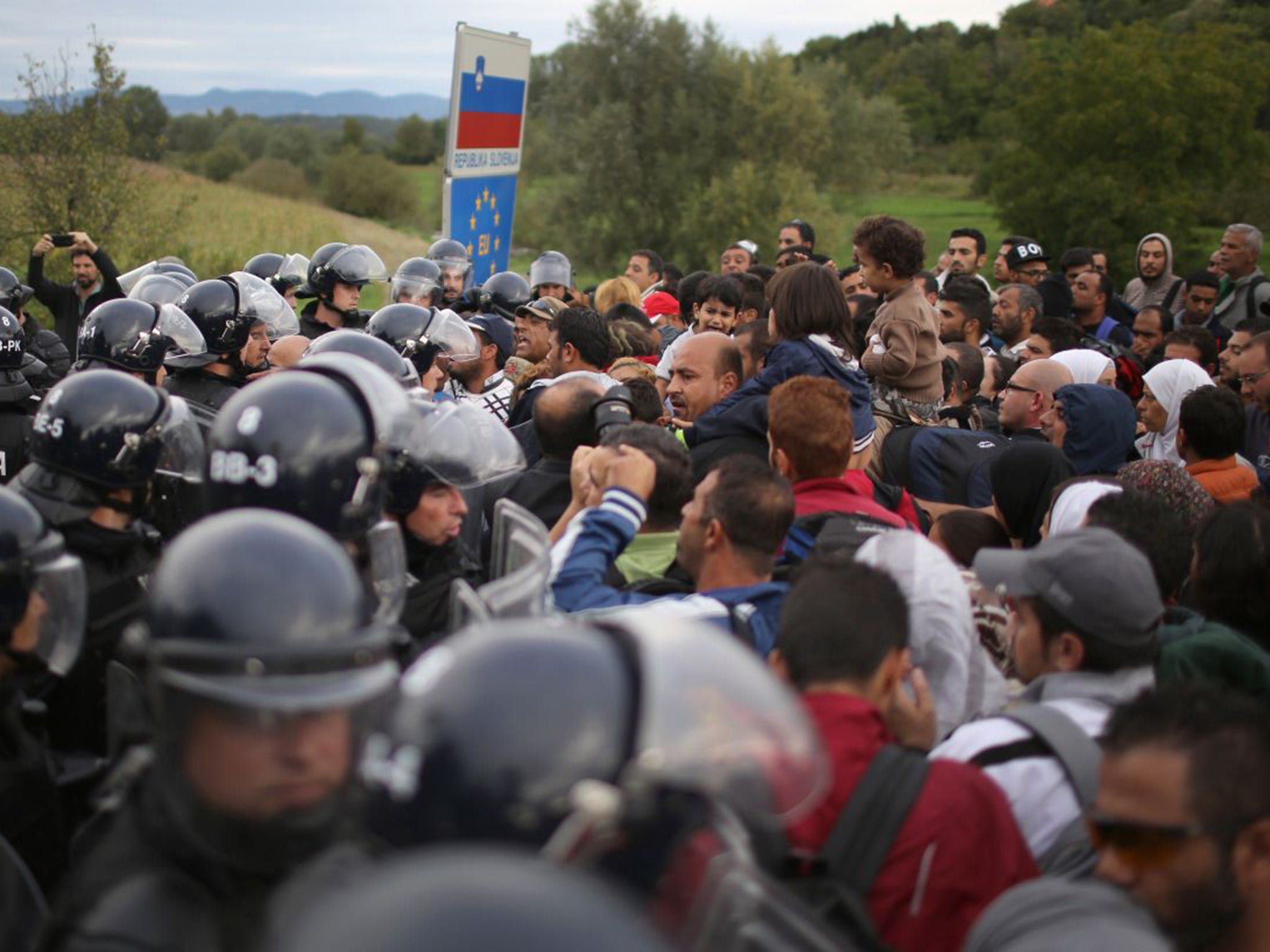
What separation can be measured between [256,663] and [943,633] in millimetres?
1985

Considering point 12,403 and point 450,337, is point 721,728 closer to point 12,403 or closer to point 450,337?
point 450,337

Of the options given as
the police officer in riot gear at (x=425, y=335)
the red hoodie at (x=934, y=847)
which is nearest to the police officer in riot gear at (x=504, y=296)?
the police officer in riot gear at (x=425, y=335)

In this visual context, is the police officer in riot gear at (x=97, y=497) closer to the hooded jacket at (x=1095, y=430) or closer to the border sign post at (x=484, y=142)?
the hooded jacket at (x=1095, y=430)

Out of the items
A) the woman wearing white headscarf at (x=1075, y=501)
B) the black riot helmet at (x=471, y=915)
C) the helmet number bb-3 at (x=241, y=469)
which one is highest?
the black riot helmet at (x=471, y=915)

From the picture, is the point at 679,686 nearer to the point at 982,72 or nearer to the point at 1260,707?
the point at 1260,707

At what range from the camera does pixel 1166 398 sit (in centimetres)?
650

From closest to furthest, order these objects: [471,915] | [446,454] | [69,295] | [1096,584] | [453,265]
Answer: [471,915] < [1096,584] < [446,454] < [69,295] < [453,265]

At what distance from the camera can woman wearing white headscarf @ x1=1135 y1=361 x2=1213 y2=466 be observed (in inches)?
255

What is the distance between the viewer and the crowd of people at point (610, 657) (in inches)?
61.1

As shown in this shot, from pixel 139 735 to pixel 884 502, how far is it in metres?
3.46

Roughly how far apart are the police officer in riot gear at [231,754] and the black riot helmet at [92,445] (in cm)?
177

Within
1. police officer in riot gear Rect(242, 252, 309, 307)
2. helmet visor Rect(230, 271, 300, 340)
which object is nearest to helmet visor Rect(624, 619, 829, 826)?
helmet visor Rect(230, 271, 300, 340)

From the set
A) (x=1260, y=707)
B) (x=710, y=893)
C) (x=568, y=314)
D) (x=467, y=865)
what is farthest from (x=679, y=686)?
(x=568, y=314)

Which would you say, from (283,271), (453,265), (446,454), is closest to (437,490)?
(446,454)
